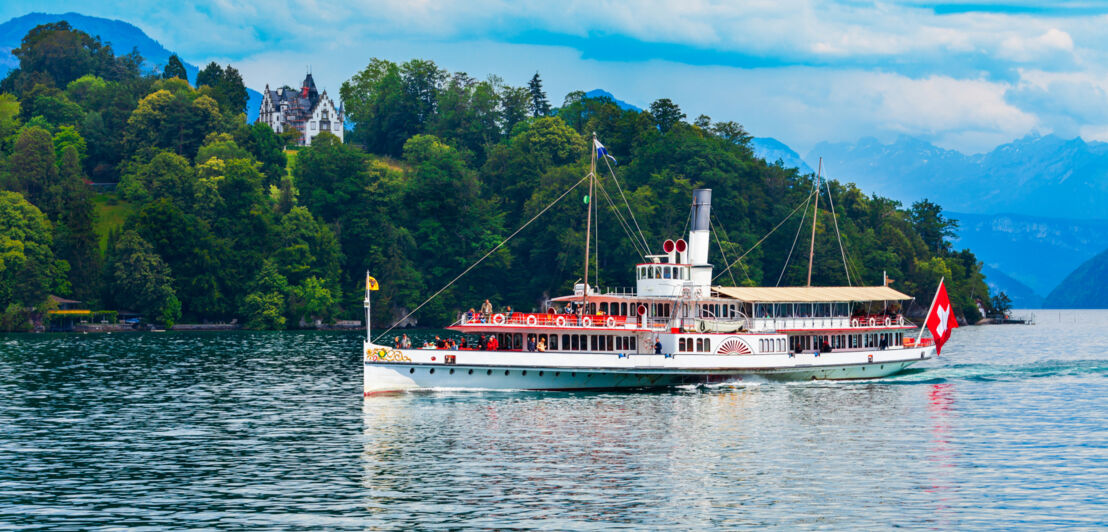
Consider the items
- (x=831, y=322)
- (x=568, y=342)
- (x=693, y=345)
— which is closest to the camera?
(x=568, y=342)

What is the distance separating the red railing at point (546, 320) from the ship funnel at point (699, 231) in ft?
33.9

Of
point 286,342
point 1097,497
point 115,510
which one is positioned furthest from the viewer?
point 286,342

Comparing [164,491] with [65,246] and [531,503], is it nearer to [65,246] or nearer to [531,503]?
[531,503]

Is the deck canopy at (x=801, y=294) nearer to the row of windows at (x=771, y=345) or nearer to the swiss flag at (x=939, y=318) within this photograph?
the row of windows at (x=771, y=345)

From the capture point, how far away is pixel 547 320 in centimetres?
6881

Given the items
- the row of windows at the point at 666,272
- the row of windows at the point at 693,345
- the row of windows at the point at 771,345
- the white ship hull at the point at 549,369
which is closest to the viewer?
the white ship hull at the point at 549,369

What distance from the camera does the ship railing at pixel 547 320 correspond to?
224ft

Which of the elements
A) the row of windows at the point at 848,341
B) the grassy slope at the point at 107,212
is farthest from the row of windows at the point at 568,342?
the grassy slope at the point at 107,212

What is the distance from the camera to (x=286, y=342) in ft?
424

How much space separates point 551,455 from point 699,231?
3521 cm

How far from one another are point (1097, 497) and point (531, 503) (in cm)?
1913

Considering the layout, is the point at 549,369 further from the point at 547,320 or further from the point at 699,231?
the point at 699,231

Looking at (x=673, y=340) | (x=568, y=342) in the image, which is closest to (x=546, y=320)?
(x=568, y=342)

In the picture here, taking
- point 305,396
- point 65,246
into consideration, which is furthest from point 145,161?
point 305,396
